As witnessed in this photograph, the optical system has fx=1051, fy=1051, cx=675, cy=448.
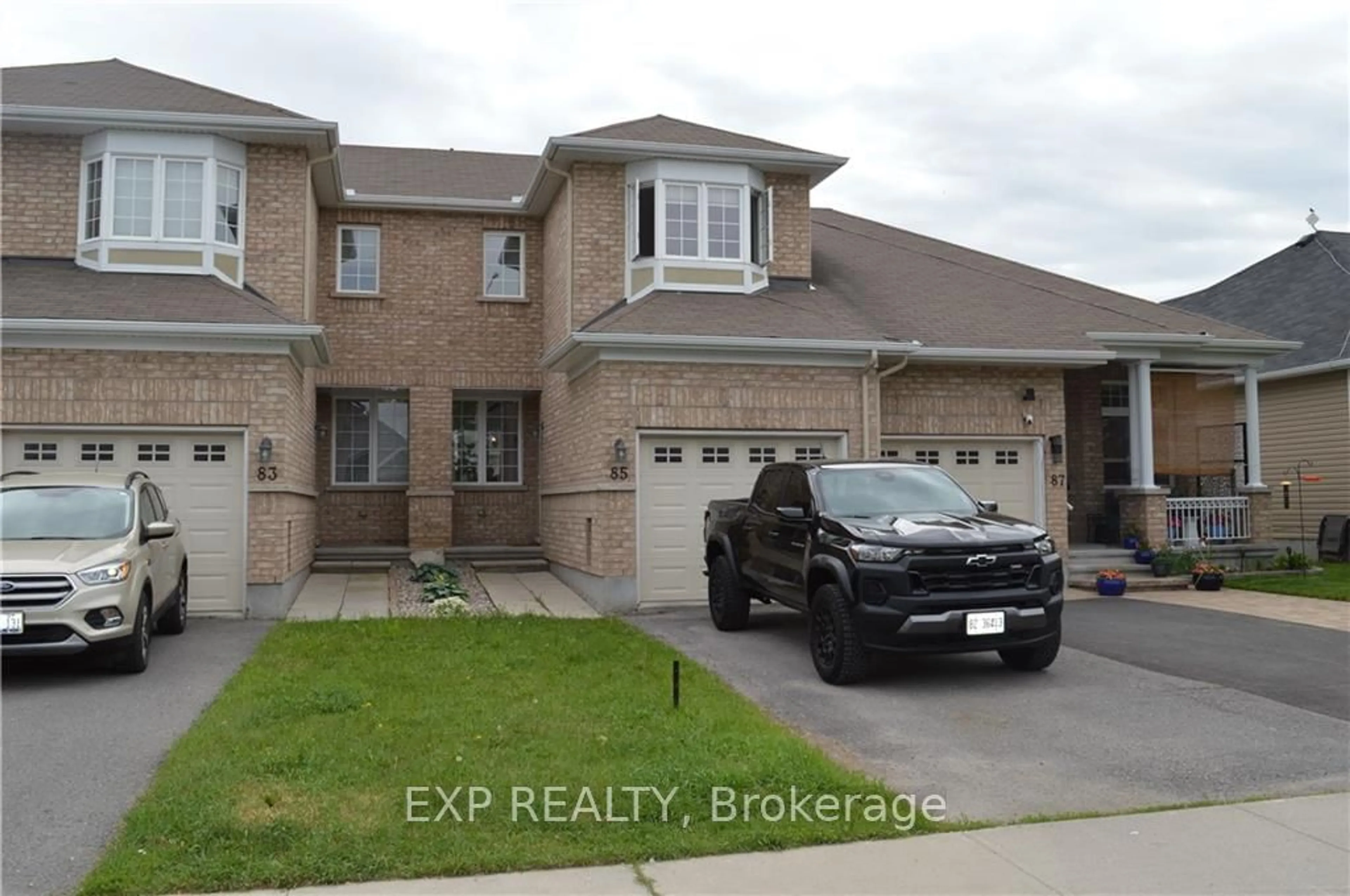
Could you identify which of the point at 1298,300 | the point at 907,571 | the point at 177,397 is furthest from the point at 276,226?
the point at 1298,300

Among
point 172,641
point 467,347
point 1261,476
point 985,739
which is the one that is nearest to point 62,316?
point 172,641

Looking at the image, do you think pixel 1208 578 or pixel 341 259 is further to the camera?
pixel 341 259

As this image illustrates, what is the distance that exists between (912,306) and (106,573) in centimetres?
1198

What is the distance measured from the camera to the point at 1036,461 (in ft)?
51.2

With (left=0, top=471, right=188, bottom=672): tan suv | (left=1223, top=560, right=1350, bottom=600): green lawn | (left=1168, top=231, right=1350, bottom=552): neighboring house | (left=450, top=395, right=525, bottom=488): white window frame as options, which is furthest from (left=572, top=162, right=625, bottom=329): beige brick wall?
(left=1168, top=231, right=1350, bottom=552): neighboring house

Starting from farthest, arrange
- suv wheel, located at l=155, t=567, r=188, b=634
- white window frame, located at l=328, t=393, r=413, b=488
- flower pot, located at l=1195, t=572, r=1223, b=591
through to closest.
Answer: white window frame, located at l=328, t=393, r=413, b=488
flower pot, located at l=1195, t=572, r=1223, b=591
suv wheel, located at l=155, t=567, r=188, b=634

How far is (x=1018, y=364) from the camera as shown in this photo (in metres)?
15.4

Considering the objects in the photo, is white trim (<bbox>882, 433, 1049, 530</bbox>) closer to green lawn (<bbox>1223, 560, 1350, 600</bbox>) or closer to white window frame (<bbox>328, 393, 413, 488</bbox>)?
green lawn (<bbox>1223, 560, 1350, 600</bbox>)

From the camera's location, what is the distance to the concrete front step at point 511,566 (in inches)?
682

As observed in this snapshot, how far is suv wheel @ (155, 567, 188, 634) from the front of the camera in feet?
35.7

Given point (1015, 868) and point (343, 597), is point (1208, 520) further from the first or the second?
point (1015, 868)

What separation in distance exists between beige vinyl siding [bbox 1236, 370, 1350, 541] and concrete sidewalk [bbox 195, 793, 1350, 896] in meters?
16.1

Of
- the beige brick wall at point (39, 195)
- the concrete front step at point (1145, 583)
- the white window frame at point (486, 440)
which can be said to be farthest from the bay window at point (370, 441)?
the concrete front step at point (1145, 583)

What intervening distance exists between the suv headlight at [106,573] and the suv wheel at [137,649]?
39cm
